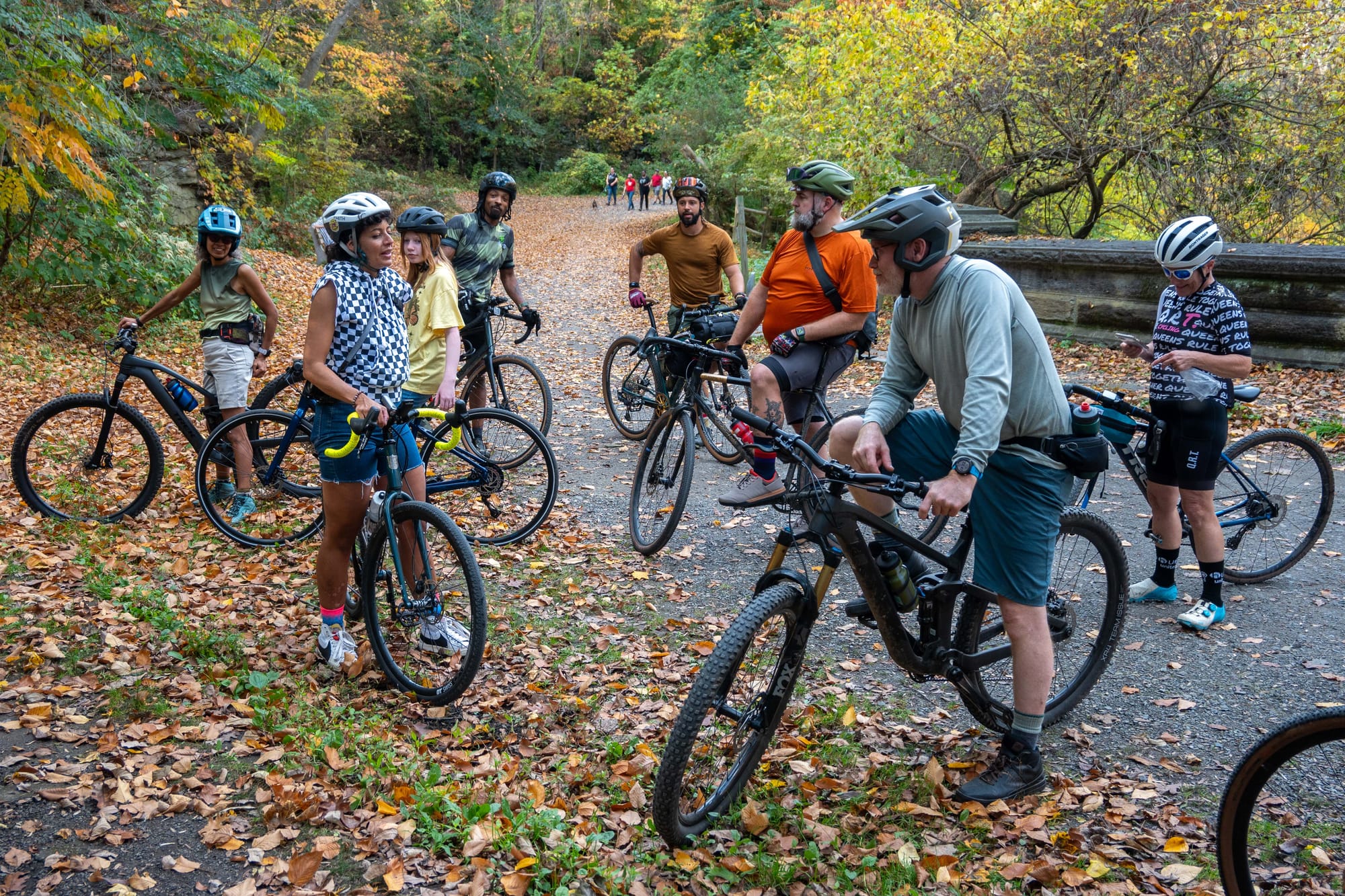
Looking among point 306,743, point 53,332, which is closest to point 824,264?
point 306,743

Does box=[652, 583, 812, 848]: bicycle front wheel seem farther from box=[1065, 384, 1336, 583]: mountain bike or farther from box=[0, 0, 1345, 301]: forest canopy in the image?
box=[0, 0, 1345, 301]: forest canopy

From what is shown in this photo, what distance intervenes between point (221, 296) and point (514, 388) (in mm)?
2539

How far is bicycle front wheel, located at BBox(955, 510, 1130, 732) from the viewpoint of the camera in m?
3.89

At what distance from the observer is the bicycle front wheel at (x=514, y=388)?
777 centimetres

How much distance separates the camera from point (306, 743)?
160 inches

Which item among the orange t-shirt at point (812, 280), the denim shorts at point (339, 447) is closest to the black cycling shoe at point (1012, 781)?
the denim shorts at point (339, 447)

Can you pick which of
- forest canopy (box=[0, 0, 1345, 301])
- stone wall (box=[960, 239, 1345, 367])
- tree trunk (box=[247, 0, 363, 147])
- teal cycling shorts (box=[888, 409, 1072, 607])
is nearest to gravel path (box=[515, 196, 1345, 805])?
teal cycling shorts (box=[888, 409, 1072, 607])

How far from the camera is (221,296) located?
6.64 m

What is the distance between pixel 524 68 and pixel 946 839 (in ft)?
168

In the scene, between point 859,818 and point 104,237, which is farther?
point 104,237

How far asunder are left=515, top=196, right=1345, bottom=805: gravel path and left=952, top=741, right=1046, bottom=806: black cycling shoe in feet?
1.07

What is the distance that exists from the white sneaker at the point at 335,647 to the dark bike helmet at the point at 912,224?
3183 mm

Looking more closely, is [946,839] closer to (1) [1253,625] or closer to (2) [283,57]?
(1) [1253,625]

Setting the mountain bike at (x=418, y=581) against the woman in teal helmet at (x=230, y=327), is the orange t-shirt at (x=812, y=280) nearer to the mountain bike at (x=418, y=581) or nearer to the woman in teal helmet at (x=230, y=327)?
the mountain bike at (x=418, y=581)
